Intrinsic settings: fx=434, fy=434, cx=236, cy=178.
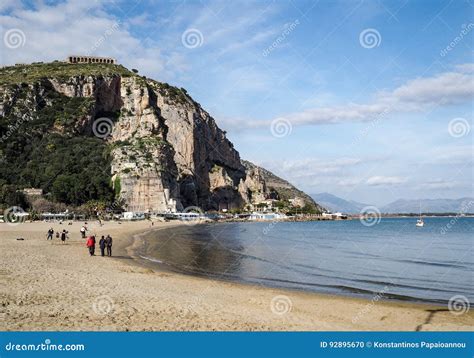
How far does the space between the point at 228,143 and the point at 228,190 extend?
96.1 ft

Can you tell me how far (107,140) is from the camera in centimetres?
14150

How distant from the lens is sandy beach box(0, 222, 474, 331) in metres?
12.4

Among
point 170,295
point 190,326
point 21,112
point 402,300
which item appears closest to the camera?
point 190,326

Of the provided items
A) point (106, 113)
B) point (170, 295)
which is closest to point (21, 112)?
point (106, 113)

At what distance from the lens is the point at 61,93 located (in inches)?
5546

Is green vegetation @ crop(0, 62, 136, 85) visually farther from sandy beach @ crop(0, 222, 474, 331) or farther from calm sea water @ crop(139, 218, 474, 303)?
sandy beach @ crop(0, 222, 474, 331)

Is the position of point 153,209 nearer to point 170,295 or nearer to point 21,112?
point 21,112

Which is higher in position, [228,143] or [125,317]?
[228,143]
